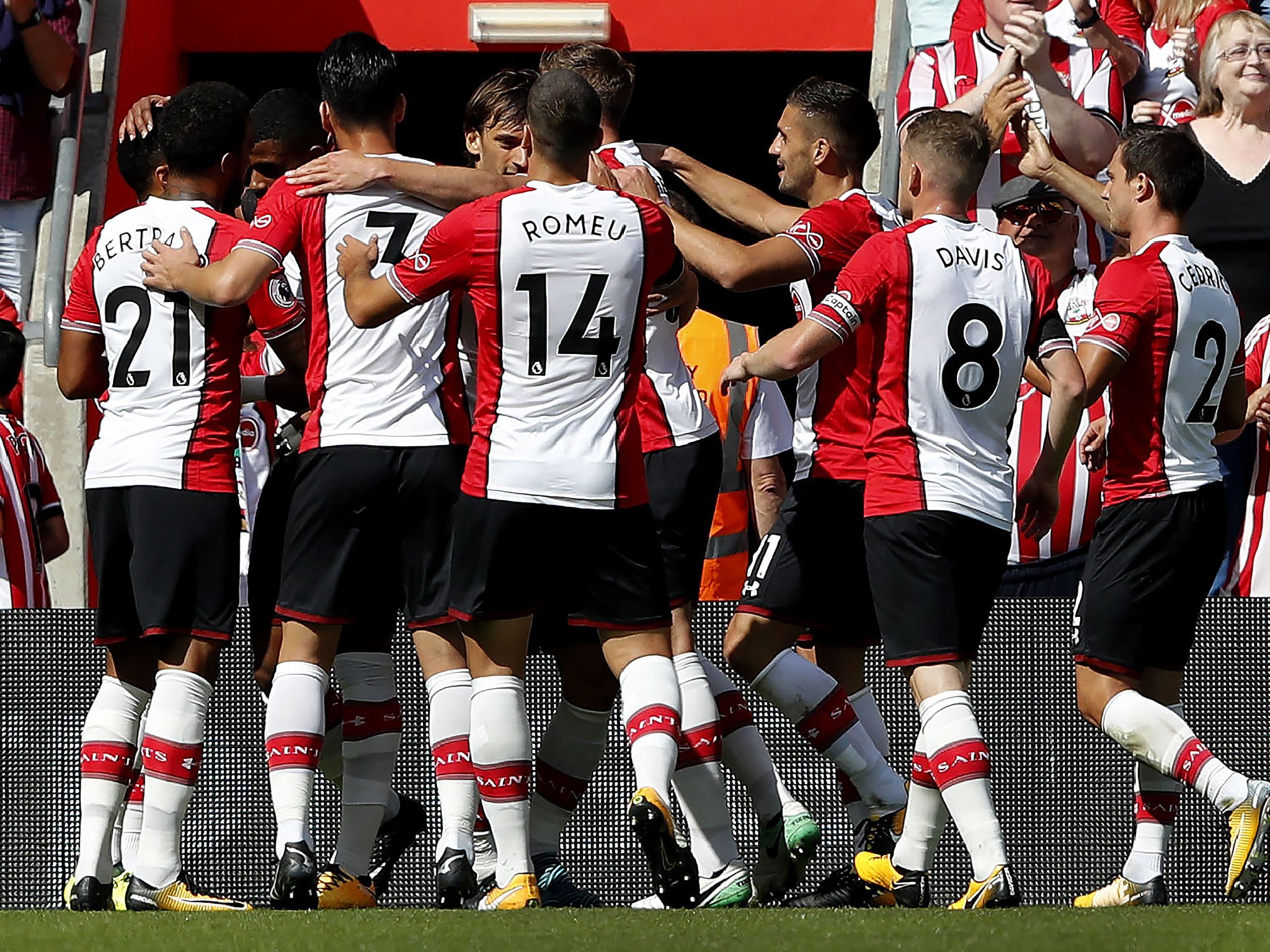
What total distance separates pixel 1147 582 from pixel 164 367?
9.21 feet

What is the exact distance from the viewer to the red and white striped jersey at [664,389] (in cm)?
591

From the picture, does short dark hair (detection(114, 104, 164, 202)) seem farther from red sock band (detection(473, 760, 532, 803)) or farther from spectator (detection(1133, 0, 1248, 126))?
spectator (detection(1133, 0, 1248, 126))

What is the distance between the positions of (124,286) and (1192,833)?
11.9ft

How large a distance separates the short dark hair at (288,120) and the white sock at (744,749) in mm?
2116

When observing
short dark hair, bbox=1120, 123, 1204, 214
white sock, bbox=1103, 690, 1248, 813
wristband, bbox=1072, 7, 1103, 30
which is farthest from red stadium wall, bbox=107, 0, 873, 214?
white sock, bbox=1103, 690, 1248, 813

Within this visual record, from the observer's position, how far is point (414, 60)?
1124 cm

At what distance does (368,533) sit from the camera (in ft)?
17.5

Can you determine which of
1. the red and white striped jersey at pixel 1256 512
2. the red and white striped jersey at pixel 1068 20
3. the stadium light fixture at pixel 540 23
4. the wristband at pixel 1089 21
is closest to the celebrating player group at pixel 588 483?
the red and white striped jersey at pixel 1256 512

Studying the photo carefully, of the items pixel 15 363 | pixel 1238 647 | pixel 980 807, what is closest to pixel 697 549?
pixel 980 807

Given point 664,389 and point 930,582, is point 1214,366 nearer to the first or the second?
point 930,582

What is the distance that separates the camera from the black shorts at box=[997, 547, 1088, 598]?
23.9 ft

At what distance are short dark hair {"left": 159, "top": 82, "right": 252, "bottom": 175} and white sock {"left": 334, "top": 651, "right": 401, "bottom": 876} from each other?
146 centimetres

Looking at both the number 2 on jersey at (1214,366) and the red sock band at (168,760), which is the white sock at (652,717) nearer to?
the red sock band at (168,760)

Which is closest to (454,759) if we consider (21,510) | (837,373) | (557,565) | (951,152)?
(557,565)
